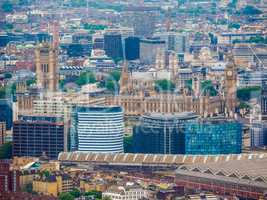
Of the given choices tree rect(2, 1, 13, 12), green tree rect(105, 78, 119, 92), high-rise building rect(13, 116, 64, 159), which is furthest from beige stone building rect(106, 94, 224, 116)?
tree rect(2, 1, 13, 12)

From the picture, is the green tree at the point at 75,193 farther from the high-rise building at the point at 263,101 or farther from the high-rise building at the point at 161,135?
the high-rise building at the point at 263,101

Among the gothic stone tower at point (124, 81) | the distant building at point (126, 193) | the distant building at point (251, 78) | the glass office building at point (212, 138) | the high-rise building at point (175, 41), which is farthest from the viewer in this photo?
the high-rise building at point (175, 41)

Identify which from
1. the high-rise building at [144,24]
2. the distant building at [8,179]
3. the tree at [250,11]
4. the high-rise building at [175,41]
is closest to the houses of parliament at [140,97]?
the distant building at [8,179]

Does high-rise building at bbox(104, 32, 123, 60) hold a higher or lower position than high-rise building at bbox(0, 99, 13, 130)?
lower

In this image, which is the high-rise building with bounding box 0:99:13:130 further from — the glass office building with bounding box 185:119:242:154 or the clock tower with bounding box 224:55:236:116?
the clock tower with bounding box 224:55:236:116

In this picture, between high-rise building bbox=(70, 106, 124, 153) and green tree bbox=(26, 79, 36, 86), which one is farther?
green tree bbox=(26, 79, 36, 86)

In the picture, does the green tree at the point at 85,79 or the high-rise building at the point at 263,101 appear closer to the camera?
the high-rise building at the point at 263,101

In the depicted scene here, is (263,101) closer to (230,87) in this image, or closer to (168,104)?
(230,87)
